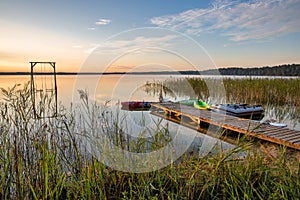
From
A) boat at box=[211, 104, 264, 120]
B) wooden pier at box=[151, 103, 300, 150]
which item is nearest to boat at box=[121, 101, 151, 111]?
wooden pier at box=[151, 103, 300, 150]

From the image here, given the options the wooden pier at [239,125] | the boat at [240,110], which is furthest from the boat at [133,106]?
the boat at [240,110]

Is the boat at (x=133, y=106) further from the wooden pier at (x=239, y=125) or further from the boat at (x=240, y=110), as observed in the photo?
the boat at (x=240, y=110)

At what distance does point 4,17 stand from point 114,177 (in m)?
7.07

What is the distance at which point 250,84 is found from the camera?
42.6 ft

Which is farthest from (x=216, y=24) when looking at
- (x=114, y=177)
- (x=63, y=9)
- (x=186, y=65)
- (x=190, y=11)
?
(x=114, y=177)

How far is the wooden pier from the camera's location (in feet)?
15.6

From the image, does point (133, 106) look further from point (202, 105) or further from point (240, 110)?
point (240, 110)

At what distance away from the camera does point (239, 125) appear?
251 inches

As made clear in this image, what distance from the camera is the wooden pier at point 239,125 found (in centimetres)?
474

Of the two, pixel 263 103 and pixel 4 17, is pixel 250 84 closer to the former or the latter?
pixel 263 103

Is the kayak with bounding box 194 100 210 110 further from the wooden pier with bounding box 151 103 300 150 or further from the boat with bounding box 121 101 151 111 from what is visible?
the boat with bounding box 121 101 151 111

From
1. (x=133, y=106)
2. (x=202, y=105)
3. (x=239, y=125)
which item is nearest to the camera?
(x=239, y=125)

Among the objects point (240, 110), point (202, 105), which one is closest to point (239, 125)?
point (240, 110)

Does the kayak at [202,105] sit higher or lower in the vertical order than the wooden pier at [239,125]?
higher
